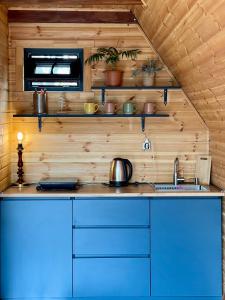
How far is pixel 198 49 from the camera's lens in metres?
2.77

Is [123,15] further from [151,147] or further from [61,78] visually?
[151,147]

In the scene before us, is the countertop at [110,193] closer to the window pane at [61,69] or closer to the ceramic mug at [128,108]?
the ceramic mug at [128,108]

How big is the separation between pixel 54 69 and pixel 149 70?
87cm

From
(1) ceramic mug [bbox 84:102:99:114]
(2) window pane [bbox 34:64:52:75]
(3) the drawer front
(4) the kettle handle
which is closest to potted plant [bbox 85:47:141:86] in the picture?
(1) ceramic mug [bbox 84:102:99:114]

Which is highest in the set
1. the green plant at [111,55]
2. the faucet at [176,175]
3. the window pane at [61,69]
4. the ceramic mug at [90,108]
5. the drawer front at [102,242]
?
the green plant at [111,55]

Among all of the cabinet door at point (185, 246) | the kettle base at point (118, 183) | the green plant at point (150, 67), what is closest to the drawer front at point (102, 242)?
the cabinet door at point (185, 246)

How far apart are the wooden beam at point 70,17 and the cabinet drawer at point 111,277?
2.09 metres

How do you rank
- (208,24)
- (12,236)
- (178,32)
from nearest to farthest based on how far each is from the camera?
1. (208,24)
2. (178,32)
3. (12,236)

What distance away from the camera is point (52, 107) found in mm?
3986

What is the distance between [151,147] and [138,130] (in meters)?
0.20

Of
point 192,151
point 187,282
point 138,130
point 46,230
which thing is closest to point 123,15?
point 138,130

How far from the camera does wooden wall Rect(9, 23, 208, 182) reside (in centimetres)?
395

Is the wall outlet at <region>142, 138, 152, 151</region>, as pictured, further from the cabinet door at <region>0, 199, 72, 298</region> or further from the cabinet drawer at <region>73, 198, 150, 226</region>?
the cabinet door at <region>0, 199, 72, 298</region>

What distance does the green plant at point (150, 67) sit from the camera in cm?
385
